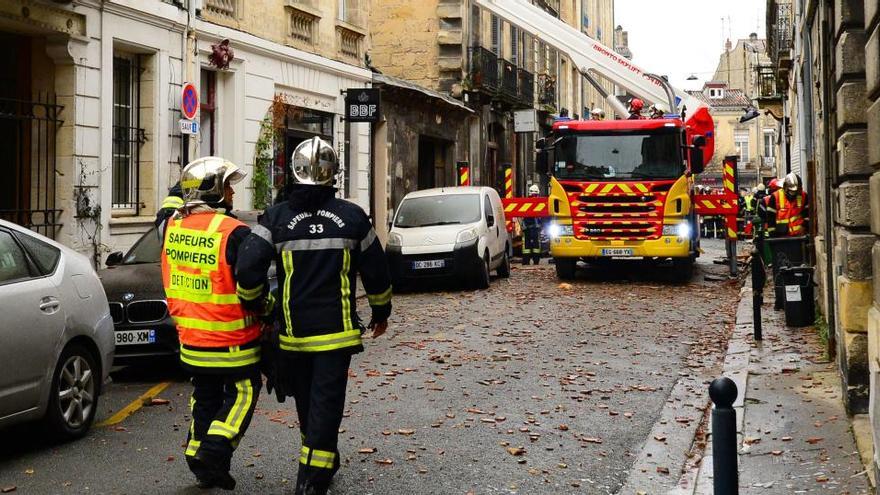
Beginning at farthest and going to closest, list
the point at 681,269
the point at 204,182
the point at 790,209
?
the point at 681,269
the point at 790,209
the point at 204,182

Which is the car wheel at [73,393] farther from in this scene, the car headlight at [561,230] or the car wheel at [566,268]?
the car wheel at [566,268]

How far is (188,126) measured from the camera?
52.2ft

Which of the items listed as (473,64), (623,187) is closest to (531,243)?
(623,187)

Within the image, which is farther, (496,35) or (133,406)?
(496,35)

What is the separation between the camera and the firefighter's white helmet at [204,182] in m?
5.81

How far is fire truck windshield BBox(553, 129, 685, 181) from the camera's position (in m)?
18.0

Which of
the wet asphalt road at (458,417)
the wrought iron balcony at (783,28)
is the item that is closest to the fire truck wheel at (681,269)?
the wet asphalt road at (458,417)

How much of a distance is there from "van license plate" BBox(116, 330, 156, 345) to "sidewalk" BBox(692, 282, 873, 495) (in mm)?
4882

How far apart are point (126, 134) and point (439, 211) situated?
17.6ft

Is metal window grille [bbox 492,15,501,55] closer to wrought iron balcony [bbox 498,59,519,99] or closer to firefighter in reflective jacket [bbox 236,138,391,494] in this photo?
wrought iron balcony [bbox 498,59,519,99]

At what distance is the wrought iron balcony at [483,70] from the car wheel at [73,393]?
24.2 m

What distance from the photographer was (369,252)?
5562mm

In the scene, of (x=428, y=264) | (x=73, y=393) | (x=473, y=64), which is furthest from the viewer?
(x=473, y=64)

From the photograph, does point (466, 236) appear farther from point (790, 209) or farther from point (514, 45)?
point (514, 45)
